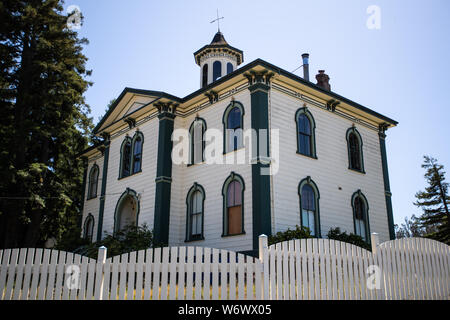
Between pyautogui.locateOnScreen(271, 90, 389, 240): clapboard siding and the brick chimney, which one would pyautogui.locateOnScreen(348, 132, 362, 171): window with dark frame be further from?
the brick chimney

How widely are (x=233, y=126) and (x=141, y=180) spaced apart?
18.8 feet

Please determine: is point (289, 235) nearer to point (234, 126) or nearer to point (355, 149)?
point (234, 126)

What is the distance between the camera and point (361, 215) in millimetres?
19375

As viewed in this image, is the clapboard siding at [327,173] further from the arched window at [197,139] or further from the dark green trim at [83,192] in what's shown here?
the dark green trim at [83,192]

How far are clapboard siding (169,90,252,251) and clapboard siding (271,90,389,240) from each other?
3.55ft

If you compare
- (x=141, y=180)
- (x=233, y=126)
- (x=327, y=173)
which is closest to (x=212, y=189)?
(x=233, y=126)

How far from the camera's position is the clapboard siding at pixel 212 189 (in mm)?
15727

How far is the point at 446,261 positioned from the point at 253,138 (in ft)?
26.3

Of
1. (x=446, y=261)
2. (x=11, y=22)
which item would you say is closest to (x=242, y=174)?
(x=446, y=261)

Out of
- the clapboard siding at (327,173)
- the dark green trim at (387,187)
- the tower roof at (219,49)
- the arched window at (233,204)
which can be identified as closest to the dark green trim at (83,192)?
the tower roof at (219,49)

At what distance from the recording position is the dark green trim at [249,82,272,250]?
14844 millimetres

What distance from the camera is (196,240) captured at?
17531 millimetres

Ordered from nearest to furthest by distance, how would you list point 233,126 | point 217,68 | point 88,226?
point 233,126, point 217,68, point 88,226
